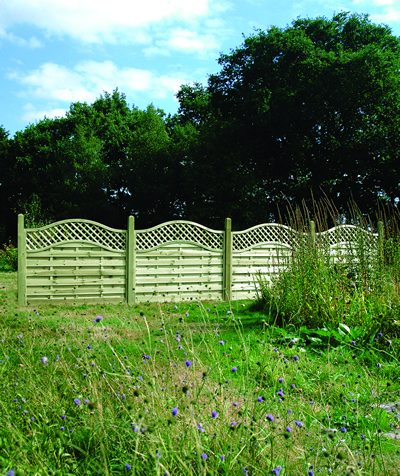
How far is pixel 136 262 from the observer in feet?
26.0

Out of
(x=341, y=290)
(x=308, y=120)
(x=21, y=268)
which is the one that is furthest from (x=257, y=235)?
(x=308, y=120)

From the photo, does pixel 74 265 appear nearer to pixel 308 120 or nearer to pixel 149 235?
pixel 149 235

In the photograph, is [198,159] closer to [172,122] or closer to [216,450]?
[172,122]

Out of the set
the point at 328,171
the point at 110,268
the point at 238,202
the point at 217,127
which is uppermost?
the point at 217,127

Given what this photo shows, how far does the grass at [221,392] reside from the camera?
1761mm

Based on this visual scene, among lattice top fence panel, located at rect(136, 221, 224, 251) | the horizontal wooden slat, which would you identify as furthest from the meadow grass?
lattice top fence panel, located at rect(136, 221, 224, 251)

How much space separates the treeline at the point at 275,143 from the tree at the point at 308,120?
0.15 ft

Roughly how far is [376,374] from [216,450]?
209cm

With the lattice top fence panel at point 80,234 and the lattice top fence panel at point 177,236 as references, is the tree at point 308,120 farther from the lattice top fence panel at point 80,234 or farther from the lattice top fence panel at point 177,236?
the lattice top fence panel at point 80,234

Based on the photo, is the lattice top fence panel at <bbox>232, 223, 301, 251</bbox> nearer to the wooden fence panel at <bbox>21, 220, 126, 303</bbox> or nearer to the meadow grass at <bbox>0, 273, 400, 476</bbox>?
the wooden fence panel at <bbox>21, 220, 126, 303</bbox>

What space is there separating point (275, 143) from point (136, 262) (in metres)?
12.5

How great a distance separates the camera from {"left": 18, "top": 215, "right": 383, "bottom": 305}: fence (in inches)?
295

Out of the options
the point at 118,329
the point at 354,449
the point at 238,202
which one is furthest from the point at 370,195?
the point at 354,449

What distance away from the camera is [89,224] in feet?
26.1
